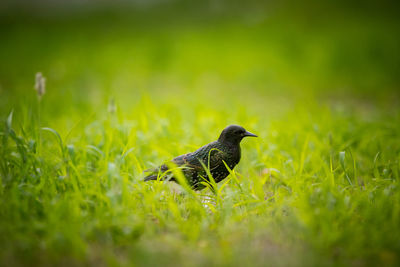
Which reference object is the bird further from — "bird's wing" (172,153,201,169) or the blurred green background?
the blurred green background

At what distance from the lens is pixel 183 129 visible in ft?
15.1

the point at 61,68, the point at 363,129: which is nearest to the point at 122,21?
the point at 61,68

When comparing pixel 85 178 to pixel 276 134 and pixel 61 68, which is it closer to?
pixel 276 134

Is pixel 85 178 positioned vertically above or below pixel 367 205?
above

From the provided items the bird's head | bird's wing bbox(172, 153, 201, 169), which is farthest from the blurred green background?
the bird's head

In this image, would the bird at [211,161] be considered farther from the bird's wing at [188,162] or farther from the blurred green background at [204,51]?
the blurred green background at [204,51]

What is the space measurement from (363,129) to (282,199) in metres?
2.72

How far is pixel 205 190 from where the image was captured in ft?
10.6

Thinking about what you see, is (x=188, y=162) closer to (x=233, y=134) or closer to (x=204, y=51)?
(x=233, y=134)

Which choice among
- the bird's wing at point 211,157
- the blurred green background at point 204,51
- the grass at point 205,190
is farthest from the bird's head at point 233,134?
the blurred green background at point 204,51

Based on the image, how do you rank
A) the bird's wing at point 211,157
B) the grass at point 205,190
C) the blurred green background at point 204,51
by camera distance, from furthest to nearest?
the blurred green background at point 204,51, the bird's wing at point 211,157, the grass at point 205,190

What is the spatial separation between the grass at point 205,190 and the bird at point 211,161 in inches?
5.4

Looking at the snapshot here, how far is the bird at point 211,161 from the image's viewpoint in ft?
9.69

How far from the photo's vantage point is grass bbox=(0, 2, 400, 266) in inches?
79.5
